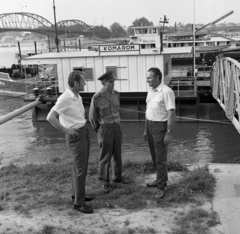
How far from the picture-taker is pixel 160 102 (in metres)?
4.71

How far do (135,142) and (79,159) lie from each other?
34.6 feet

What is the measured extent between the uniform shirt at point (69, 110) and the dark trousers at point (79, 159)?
0.12 meters

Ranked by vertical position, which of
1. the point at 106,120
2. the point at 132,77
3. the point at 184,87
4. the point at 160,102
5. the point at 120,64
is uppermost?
the point at 160,102

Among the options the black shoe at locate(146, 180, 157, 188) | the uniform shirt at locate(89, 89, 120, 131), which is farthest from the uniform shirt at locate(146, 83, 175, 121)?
the black shoe at locate(146, 180, 157, 188)

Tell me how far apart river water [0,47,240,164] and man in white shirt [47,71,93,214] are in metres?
7.06

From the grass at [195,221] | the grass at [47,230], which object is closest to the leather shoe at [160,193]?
the grass at [195,221]

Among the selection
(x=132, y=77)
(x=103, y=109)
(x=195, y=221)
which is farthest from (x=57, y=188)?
(x=132, y=77)

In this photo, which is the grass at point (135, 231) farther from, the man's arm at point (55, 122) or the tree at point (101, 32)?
the tree at point (101, 32)

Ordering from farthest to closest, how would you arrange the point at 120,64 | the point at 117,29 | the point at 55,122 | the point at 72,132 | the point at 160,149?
the point at 117,29, the point at 120,64, the point at 160,149, the point at 72,132, the point at 55,122

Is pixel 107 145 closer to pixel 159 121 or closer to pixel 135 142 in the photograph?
pixel 159 121

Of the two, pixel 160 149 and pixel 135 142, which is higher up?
pixel 160 149

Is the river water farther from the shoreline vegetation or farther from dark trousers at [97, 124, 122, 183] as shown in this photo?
dark trousers at [97, 124, 122, 183]

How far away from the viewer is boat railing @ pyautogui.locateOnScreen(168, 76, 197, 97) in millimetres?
17375

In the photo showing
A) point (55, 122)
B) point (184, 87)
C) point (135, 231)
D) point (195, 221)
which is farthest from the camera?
point (184, 87)
